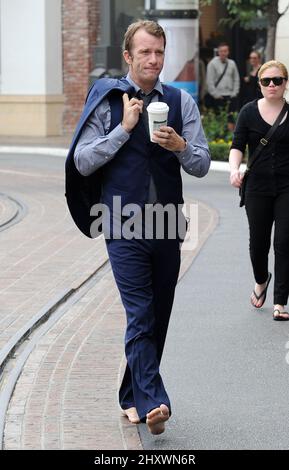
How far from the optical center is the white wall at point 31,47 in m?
27.5

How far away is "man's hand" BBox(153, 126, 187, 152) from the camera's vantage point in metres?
5.54

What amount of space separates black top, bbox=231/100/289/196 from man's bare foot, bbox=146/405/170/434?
339cm

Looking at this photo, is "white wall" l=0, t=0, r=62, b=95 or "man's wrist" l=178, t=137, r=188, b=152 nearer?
"man's wrist" l=178, t=137, r=188, b=152

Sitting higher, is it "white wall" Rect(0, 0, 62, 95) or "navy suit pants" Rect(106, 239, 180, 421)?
"navy suit pants" Rect(106, 239, 180, 421)

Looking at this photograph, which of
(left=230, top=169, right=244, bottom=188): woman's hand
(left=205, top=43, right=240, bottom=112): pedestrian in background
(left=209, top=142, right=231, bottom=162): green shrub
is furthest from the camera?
(left=205, top=43, right=240, bottom=112): pedestrian in background

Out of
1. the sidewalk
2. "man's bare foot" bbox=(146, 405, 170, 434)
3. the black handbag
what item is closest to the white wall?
the sidewalk

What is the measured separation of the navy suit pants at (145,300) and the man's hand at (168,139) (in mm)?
519

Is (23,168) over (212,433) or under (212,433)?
under

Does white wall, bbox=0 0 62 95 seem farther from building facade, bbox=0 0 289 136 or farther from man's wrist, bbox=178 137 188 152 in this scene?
man's wrist, bbox=178 137 188 152

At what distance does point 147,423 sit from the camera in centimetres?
577

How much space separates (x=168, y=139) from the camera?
558cm

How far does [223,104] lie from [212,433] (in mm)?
18889
